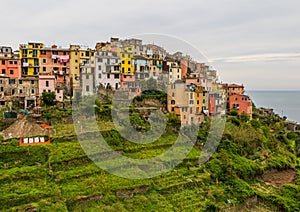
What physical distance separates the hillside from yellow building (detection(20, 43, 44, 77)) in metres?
10.4

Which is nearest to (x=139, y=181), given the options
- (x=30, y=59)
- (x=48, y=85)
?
(x=48, y=85)

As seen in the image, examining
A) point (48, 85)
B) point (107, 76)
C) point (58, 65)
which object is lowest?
point (48, 85)

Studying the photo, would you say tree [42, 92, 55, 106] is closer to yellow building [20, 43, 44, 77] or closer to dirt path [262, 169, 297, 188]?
yellow building [20, 43, 44, 77]

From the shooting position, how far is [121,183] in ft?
58.1

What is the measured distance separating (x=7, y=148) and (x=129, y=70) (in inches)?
655

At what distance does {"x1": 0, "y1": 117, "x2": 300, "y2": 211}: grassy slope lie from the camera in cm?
1588

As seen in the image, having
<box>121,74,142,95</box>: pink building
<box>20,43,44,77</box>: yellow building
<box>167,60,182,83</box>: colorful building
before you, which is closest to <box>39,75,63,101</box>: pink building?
<box>20,43,44,77</box>: yellow building

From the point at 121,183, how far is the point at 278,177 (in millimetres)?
13490

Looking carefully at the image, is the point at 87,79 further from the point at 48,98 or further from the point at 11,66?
the point at 11,66

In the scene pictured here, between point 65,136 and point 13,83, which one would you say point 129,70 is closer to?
point 13,83

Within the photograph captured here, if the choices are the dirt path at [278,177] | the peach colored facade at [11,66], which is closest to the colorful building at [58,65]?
the peach colored facade at [11,66]

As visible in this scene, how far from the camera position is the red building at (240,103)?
3481 cm

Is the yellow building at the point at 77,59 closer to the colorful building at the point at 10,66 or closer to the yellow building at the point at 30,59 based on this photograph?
the yellow building at the point at 30,59

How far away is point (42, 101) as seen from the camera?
26641mm
